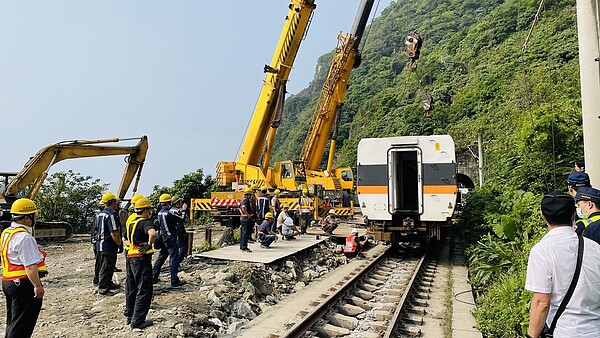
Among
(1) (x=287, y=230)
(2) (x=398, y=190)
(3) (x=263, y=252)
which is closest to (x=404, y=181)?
(2) (x=398, y=190)

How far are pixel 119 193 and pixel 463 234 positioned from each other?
1096cm

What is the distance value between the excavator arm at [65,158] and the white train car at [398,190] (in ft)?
24.9

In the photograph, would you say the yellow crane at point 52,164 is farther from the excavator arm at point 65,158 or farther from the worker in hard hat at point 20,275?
the worker in hard hat at point 20,275

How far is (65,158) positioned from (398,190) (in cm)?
1006

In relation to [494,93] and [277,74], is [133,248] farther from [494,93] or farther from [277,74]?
[494,93]

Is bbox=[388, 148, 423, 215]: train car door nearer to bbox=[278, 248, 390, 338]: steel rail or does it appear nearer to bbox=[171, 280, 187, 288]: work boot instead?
bbox=[278, 248, 390, 338]: steel rail

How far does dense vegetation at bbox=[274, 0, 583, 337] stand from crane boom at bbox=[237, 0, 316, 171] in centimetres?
836

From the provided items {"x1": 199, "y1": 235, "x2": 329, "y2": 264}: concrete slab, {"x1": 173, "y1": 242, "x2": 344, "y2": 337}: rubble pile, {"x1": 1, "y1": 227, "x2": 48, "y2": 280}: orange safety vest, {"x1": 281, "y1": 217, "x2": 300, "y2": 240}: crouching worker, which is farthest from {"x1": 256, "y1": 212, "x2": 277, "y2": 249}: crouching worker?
{"x1": 1, "y1": 227, "x2": 48, "y2": 280}: orange safety vest

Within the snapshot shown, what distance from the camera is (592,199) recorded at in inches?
135

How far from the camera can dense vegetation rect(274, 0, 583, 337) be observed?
308 inches

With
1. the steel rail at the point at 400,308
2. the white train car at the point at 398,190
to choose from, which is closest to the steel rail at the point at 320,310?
the steel rail at the point at 400,308

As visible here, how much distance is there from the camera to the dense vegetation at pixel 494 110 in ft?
25.7

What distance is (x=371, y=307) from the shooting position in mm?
6961

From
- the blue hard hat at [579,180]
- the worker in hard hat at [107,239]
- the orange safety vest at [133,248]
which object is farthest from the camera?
the worker in hard hat at [107,239]
